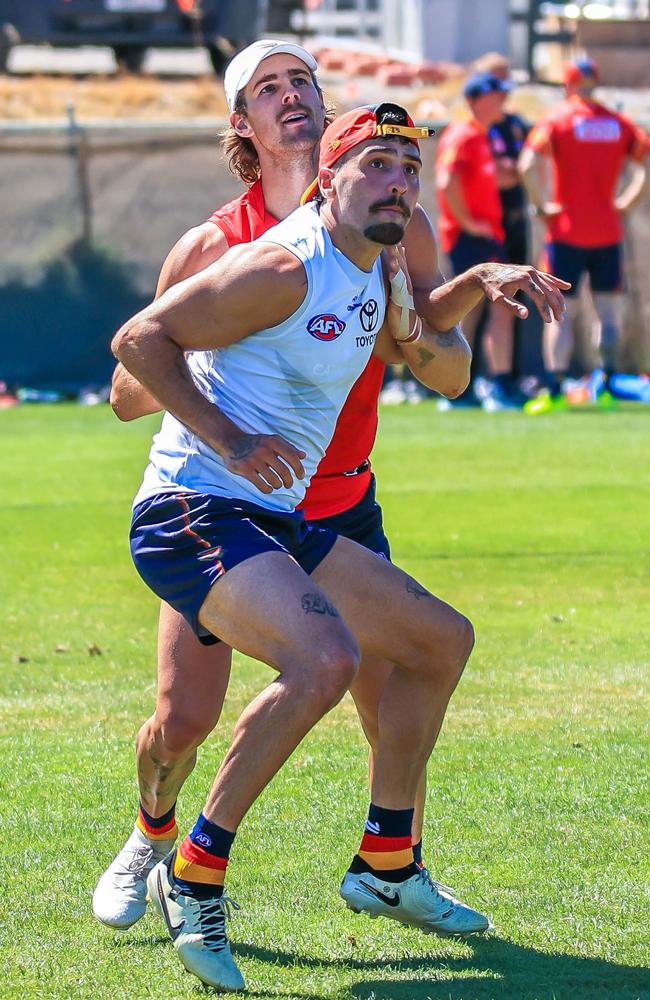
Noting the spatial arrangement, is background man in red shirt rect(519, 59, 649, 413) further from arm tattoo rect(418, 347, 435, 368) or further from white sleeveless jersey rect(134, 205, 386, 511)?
white sleeveless jersey rect(134, 205, 386, 511)

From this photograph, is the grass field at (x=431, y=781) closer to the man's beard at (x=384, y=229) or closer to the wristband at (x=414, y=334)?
the wristband at (x=414, y=334)

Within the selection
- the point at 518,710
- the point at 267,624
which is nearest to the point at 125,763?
the point at 518,710

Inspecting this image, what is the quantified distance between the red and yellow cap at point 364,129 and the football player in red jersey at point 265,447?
50cm

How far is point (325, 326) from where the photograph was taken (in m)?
4.33

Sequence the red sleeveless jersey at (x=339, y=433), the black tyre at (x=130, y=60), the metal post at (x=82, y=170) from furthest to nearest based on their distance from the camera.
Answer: the black tyre at (x=130, y=60) < the metal post at (x=82, y=170) < the red sleeveless jersey at (x=339, y=433)

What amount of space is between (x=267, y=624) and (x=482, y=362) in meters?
12.9

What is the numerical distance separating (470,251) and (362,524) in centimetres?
1074

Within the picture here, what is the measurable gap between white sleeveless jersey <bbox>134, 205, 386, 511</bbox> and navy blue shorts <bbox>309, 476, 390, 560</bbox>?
0.41m

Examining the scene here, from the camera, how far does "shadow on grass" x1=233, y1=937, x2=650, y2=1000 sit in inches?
160

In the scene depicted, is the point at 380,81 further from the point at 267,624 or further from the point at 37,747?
the point at 267,624

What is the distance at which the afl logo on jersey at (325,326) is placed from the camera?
431 centimetres

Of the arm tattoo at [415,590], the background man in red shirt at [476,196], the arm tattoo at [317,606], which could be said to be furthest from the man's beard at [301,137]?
the background man in red shirt at [476,196]

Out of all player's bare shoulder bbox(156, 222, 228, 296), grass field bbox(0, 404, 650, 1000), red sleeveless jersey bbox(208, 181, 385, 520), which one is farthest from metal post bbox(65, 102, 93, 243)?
player's bare shoulder bbox(156, 222, 228, 296)

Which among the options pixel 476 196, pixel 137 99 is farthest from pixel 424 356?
pixel 137 99
